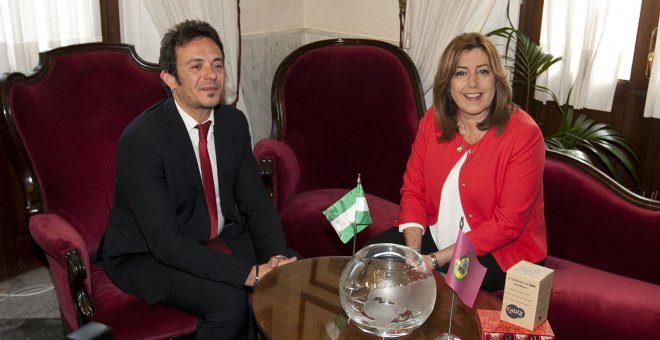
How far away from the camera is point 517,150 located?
7.21ft

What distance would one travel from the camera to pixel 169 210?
7.00ft

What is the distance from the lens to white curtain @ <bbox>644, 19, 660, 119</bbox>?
2809 millimetres

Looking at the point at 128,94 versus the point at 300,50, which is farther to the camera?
the point at 300,50

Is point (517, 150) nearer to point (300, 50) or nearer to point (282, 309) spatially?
point (282, 309)

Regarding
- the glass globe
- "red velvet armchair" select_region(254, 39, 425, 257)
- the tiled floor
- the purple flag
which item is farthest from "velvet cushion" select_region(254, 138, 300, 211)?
the purple flag

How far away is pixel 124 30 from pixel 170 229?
1.52 m

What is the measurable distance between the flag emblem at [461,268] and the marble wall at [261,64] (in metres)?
2.40

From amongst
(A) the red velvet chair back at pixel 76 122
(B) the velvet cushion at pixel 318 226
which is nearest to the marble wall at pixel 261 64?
(B) the velvet cushion at pixel 318 226

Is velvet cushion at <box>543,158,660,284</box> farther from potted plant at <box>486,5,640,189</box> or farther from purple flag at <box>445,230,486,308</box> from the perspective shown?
purple flag at <box>445,230,486,308</box>

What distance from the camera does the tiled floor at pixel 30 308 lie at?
282cm

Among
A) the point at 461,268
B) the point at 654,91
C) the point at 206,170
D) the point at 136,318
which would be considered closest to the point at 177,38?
the point at 206,170

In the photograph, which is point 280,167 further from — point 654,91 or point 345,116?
point 654,91

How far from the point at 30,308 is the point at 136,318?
47.8 inches

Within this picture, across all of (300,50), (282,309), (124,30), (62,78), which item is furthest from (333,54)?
(282,309)
